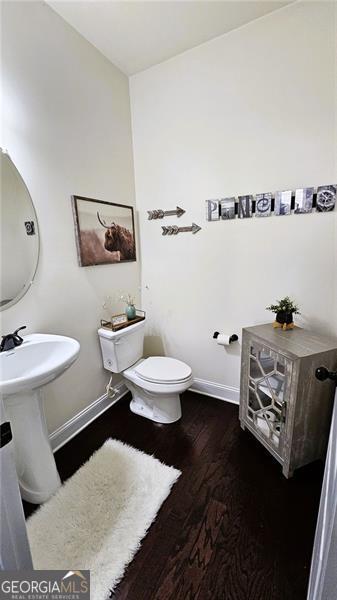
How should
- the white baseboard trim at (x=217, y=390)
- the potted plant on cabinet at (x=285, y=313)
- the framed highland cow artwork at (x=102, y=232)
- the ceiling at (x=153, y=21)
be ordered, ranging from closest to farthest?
the ceiling at (x=153, y=21), the potted plant on cabinet at (x=285, y=313), the framed highland cow artwork at (x=102, y=232), the white baseboard trim at (x=217, y=390)

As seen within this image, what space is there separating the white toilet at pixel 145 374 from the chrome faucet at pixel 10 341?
626mm

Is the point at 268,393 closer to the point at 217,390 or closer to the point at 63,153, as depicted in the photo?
the point at 217,390

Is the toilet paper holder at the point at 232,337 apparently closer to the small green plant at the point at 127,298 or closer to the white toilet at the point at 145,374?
the white toilet at the point at 145,374

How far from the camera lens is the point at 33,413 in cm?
122

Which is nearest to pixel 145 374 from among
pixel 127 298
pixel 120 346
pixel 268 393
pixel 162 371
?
pixel 162 371

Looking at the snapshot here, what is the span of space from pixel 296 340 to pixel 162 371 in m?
0.93

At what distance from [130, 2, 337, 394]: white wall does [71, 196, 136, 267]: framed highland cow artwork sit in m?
0.17

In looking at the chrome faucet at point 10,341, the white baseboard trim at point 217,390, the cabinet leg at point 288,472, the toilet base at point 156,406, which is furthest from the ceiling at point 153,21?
the cabinet leg at point 288,472

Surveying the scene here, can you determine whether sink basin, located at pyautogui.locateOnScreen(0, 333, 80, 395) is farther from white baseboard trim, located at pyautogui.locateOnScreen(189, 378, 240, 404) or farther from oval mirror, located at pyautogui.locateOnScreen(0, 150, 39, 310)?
white baseboard trim, located at pyautogui.locateOnScreen(189, 378, 240, 404)

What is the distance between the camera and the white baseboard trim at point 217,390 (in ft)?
6.72

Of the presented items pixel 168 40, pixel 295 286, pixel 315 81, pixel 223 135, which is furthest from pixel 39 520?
pixel 168 40

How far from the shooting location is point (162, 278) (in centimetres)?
219

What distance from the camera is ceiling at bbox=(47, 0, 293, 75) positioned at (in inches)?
55.7

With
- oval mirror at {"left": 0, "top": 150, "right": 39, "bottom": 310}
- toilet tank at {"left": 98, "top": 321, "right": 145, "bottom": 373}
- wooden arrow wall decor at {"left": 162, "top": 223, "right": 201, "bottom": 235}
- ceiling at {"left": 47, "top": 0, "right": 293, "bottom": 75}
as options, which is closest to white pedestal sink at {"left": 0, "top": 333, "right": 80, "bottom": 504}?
oval mirror at {"left": 0, "top": 150, "right": 39, "bottom": 310}
